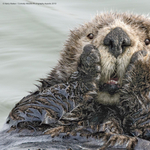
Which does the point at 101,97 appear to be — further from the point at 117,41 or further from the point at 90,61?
the point at 117,41

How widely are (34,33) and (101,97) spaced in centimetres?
431

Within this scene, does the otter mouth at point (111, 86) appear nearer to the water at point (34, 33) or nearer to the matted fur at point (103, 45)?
the matted fur at point (103, 45)

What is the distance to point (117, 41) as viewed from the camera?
127 inches

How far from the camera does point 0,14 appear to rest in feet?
25.8


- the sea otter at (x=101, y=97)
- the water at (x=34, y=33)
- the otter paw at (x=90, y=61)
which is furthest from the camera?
the water at (x=34, y=33)

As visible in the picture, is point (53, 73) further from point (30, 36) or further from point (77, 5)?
point (77, 5)

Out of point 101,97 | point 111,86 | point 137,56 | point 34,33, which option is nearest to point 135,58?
point 137,56

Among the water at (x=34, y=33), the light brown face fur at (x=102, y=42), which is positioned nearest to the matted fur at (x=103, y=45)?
the light brown face fur at (x=102, y=42)

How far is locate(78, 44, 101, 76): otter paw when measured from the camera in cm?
330

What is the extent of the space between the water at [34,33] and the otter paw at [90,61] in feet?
7.73

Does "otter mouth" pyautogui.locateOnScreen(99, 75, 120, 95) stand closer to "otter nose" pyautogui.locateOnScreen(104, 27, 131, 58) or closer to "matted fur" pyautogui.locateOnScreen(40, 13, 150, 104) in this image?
"matted fur" pyautogui.locateOnScreen(40, 13, 150, 104)

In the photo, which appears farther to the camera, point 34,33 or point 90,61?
point 34,33

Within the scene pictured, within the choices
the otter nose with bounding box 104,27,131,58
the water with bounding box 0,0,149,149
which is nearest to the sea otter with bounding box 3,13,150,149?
the otter nose with bounding box 104,27,131,58

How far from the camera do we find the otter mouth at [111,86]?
11.0 feet
